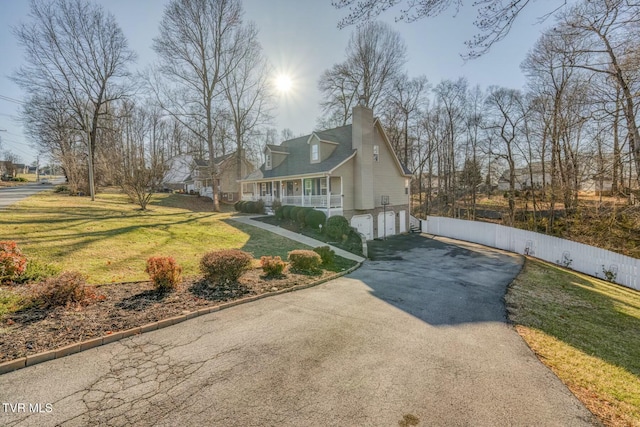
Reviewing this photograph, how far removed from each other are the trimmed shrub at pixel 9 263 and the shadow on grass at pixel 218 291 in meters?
3.97

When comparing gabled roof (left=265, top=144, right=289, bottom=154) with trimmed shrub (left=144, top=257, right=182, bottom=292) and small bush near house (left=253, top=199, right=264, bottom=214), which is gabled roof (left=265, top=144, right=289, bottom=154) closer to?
small bush near house (left=253, top=199, right=264, bottom=214)

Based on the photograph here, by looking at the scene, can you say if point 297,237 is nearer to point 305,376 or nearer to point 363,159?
point 363,159

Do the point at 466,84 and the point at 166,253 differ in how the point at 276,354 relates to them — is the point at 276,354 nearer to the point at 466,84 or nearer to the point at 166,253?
the point at 166,253

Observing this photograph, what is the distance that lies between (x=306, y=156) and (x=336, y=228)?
→ 8.82 metres

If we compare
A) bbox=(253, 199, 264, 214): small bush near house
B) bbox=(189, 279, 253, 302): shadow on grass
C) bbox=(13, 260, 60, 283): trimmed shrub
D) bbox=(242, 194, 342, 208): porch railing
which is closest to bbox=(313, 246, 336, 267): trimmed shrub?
bbox=(189, 279, 253, 302): shadow on grass

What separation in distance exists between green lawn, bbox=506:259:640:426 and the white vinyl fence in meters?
1.24

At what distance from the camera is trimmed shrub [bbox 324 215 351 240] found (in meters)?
17.0

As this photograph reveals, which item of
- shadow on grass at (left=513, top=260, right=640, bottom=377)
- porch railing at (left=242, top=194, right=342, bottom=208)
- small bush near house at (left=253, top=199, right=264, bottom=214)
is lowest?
shadow on grass at (left=513, top=260, right=640, bottom=377)

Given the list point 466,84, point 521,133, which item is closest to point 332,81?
point 466,84

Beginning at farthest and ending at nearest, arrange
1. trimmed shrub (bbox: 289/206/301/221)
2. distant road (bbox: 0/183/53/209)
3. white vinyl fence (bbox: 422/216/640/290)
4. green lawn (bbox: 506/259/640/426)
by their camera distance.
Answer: trimmed shrub (bbox: 289/206/301/221) < distant road (bbox: 0/183/53/209) < white vinyl fence (bbox: 422/216/640/290) < green lawn (bbox: 506/259/640/426)

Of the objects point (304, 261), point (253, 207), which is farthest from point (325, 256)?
point (253, 207)

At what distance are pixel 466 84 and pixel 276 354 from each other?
122 ft

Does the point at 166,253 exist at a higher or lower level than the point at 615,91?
lower

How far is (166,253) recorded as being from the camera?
1066cm
